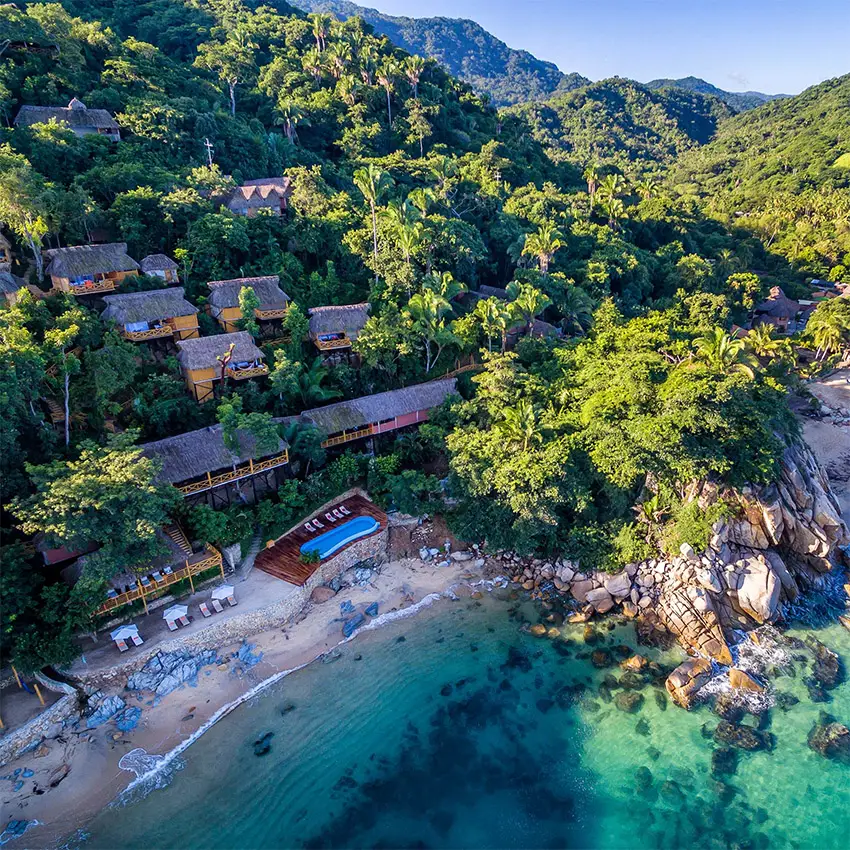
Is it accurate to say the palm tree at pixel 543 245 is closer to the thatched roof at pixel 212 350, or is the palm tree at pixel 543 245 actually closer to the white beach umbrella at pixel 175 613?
the thatched roof at pixel 212 350

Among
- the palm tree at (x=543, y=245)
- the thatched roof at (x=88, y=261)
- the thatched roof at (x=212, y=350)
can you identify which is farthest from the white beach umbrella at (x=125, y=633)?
the palm tree at (x=543, y=245)

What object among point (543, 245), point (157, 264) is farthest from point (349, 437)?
point (543, 245)

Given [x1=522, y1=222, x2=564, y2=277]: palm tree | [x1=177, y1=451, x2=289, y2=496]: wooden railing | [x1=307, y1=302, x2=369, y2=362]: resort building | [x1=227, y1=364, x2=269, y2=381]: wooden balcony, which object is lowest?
[x1=177, y1=451, x2=289, y2=496]: wooden railing

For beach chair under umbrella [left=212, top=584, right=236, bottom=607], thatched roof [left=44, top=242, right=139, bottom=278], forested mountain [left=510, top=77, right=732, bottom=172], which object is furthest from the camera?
forested mountain [left=510, top=77, right=732, bottom=172]

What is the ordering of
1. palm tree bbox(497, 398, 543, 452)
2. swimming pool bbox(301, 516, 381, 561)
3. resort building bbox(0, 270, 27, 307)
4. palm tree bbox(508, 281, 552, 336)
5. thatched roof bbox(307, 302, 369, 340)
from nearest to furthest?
1. swimming pool bbox(301, 516, 381, 561)
2. resort building bbox(0, 270, 27, 307)
3. palm tree bbox(497, 398, 543, 452)
4. thatched roof bbox(307, 302, 369, 340)
5. palm tree bbox(508, 281, 552, 336)

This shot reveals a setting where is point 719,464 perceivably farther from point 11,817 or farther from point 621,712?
point 11,817

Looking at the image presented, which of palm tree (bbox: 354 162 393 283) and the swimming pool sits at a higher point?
palm tree (bbox: 354 162 393 283)

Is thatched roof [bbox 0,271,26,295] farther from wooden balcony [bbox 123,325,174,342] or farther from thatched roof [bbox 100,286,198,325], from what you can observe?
wooden balcony [bbox 123,325,174,342]

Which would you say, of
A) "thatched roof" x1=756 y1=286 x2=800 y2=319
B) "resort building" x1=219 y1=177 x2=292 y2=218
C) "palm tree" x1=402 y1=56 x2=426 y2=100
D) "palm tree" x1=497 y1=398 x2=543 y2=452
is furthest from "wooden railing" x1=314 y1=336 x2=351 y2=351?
"thatched roof" x1=756 y1=286 x2=800 y2=319
